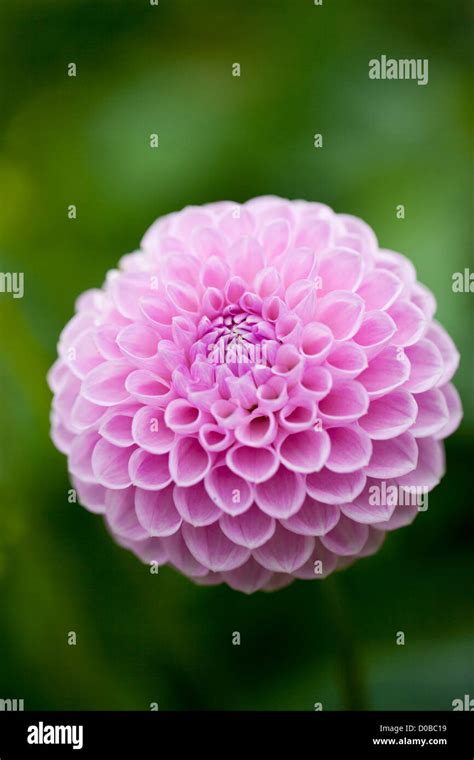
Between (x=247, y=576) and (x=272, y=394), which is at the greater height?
(x=272, y=394)

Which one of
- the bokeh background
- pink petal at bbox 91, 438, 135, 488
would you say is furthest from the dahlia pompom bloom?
the bokeh background

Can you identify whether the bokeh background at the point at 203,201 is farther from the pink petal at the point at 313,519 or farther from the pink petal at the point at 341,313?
the pink petal at the point at 341,313

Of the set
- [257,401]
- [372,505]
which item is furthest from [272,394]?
[372,505]

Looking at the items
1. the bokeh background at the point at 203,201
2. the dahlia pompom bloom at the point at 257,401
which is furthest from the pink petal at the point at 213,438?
the bokeh background at the point at 203,201

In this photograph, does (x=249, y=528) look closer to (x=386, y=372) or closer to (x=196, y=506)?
(x=196, y=506)

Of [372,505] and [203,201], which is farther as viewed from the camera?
[203,201]

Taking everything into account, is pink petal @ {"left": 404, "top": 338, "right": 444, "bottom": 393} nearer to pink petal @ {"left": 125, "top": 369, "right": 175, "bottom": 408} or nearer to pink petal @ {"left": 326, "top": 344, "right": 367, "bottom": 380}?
pink petal @ {"left": 326, "top": 344, "right": 367, "bottom": 380}

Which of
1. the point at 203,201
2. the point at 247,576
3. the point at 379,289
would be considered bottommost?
the point at 247,576
